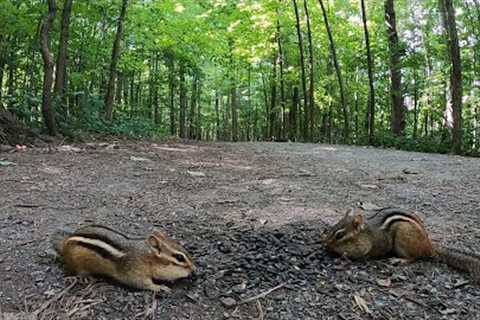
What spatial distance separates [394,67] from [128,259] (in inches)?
508

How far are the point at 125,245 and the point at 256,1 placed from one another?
18617 mm

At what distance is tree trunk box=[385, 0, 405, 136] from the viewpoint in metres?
14.2

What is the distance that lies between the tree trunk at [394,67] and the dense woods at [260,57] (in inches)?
1.7

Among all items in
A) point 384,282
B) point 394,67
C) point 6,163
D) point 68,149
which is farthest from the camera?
point 394,67

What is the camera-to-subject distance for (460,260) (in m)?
2.88

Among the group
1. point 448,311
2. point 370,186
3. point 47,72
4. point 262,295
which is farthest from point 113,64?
point 448,311

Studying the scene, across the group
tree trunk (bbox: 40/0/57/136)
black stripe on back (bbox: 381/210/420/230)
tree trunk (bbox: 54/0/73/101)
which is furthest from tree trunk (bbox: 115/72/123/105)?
black stripe on back (bbox: 381/210/420/230)

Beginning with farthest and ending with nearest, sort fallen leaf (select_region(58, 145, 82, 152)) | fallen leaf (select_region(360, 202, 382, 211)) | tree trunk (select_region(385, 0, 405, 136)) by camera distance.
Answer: tree trunk (select_region(385, 0, 405, 136))
fallen leaf (select_region(58, 145, 82, 152))
fallen leaf (select_region(360, 202, 382, 211))

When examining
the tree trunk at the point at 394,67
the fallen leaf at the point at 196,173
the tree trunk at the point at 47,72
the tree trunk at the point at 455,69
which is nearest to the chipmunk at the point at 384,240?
the fallen leaf at the point at 196,173

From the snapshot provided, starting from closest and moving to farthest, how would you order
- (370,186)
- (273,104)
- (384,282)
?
(384,282)
(370,186)
(273,104)

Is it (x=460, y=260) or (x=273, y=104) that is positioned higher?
(x=273, y=104)

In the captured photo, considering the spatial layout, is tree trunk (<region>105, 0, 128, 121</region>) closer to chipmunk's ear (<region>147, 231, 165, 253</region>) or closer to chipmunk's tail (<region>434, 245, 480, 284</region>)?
chipmunk's ear (<region>147, 231, 165, 253</region>)

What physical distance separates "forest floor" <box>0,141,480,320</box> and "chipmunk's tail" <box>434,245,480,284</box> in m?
0.06

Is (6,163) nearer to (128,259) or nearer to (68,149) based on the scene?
(68,149)
